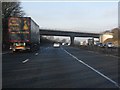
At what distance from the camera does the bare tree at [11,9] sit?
67.5 metres

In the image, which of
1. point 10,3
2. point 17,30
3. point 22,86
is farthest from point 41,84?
point 10,3

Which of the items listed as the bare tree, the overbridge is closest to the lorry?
the bare tree

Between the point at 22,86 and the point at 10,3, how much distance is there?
200ft

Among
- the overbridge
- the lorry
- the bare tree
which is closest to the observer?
the lorry

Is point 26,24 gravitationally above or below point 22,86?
above

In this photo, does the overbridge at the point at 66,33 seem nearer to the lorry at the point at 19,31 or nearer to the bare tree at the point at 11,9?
the bare tree at the point at 11,9

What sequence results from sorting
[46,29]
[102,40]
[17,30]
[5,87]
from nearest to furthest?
[5,87], [17,30], [46,29], [102,40]

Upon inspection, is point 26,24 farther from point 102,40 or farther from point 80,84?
point 102,40

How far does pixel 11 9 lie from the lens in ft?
230

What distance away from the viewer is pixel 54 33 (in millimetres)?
113562

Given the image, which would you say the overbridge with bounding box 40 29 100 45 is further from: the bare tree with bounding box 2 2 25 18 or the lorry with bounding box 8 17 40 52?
the lorry with bounding box 8 17 40 52

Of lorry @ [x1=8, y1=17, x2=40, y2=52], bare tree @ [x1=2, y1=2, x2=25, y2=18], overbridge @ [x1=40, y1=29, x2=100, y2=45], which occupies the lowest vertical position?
lorry @ [x1=8, y1=17, x2=40, y2=52]

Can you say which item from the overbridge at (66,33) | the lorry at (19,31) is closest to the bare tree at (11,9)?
the lorry at (19,31)

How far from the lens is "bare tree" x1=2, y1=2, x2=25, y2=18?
221 feet
